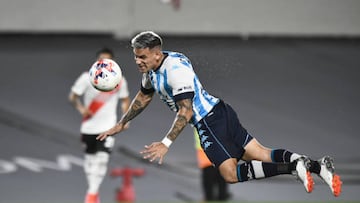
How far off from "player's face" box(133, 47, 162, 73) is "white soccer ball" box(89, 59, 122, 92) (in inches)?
15.7

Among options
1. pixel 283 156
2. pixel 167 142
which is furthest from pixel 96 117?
pixel 167 142

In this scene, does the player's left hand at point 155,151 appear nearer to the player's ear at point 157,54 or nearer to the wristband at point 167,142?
the wristband at point 167,142

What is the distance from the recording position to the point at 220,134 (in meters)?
8.01

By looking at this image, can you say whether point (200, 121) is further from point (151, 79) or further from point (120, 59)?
point (120, 59)

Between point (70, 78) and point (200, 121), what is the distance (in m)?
6.62

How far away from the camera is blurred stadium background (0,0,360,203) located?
1298cm

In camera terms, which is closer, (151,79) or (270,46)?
(151,79)

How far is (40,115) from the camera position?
13.7 m

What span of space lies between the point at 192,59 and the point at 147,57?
547 centimetres

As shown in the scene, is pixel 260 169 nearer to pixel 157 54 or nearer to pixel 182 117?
pixel 182 117

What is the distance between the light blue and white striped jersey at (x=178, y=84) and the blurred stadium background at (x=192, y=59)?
482 centimetres

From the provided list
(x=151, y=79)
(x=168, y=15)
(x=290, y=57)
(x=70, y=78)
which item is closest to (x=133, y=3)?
(x=168, y=15)

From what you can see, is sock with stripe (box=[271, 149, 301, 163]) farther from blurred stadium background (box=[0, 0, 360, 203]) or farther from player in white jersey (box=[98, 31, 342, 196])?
blurred stadium background (box=[0, 0, 360, 203])

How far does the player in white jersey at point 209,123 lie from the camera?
758 cm
